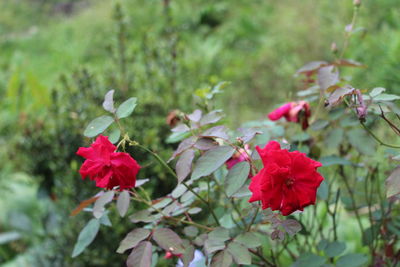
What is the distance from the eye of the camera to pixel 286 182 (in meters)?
0.63

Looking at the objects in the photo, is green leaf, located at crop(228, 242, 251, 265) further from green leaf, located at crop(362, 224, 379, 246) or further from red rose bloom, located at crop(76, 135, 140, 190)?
green leaf, located at crop(362, 224, 379, 246)

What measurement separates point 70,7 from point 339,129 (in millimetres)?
11905

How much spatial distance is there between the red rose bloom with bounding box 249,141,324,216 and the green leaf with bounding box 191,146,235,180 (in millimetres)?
80

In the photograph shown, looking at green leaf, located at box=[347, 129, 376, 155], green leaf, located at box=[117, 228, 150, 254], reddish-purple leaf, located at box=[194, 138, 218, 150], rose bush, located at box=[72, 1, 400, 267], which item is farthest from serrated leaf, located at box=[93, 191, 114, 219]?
green leaf, located at box=[347, 129, 376, 155]

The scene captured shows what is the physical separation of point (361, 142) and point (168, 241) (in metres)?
0.53

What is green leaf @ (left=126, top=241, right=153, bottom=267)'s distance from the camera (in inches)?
28.8

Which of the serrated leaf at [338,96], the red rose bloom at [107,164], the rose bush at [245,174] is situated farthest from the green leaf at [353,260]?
the red rose bloom at [107,164]

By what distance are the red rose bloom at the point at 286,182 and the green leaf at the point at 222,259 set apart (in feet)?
0.40

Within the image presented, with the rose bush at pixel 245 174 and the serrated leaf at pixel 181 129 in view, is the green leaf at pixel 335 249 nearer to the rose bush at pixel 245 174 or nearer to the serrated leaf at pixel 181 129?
the rose bush at pixel 245 174

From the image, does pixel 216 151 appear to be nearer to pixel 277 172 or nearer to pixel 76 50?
pixel 277 172

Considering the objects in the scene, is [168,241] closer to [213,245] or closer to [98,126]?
[213,245]

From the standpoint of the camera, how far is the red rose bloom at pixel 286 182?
2.04 feet

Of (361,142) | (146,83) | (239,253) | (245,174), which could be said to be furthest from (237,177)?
→ (146,83)

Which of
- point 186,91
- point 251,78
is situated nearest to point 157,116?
point 186,91
